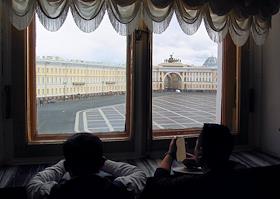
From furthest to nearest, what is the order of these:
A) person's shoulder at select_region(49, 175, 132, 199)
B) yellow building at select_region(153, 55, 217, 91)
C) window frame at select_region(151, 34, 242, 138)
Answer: window frame at select_region(151, 34, 242, 138)
yellow building at select_region(153, 55, 217, 91)
person's shoulder at select_region(49, 175, 132, 199)

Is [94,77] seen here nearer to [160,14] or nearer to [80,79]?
[80,79]

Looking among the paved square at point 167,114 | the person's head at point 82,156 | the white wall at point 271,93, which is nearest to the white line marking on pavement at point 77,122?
the paved square at point 167,114

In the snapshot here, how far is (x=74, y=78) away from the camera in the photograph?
177 centimetres

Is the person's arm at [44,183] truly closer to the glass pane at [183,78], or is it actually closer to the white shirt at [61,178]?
the white shirt at [61,178]

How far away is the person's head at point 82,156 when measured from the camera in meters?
1.12

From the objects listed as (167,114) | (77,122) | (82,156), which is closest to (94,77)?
(77,122)

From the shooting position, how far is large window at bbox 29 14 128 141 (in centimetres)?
170

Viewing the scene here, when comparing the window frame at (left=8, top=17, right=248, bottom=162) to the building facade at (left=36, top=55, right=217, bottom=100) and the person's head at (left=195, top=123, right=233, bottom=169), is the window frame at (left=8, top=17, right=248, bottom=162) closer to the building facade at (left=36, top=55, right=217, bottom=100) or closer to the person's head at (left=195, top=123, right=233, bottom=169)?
the building facade at (left=36, top=55, right=217, bottom=100)

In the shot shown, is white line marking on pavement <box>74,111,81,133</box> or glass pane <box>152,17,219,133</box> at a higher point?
glass pane <box>152,17,219,133</box>

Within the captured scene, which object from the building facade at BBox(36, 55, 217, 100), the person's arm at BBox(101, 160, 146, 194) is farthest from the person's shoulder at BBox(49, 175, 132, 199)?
the building facade at BBox(36, 55, 217, 100)

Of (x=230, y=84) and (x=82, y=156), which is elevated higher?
(x=230, y=84)

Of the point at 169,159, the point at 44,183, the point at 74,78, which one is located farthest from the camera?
→ the point at 74,78

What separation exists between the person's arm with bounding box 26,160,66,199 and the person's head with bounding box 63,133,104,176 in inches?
4.2

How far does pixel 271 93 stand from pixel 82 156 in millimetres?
1336
